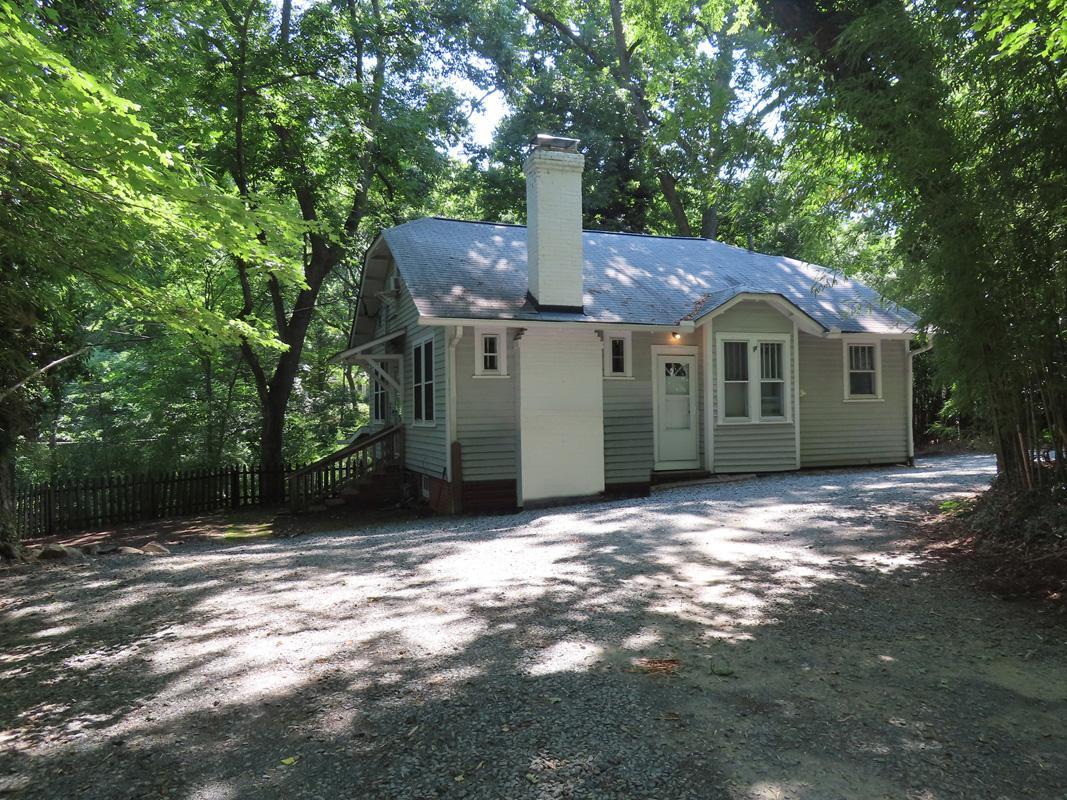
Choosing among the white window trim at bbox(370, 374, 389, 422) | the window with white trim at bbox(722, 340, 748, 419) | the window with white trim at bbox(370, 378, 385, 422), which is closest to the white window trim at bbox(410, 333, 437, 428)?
the white window trim at bbox(370, 374, 389, 422)

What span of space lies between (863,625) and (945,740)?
1565mm

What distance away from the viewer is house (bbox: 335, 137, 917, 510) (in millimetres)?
11102

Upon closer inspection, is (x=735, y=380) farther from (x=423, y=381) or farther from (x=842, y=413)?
(x=423, y=381)

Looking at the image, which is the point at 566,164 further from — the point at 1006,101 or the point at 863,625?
the point at 863,625

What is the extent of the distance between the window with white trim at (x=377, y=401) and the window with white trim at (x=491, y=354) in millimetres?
5916

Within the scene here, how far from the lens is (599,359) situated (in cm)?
1145

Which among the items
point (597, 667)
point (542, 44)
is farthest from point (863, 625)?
point (542, 44)

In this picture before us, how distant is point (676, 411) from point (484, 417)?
13.2 feet

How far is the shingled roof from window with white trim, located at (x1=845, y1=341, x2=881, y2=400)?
536 millimetres

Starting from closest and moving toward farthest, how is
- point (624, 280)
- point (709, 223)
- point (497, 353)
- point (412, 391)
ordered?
point (497, 353)
point (624, 280)
point (412, 391)
point (709, 223)

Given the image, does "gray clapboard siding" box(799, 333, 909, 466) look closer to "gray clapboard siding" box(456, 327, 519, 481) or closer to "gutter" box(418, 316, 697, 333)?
"gutter" box(418, 316, 697, 333)

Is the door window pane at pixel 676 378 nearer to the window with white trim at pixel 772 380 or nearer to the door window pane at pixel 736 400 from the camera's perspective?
the door window pane at pixel 736 400

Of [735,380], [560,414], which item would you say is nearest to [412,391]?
[560,414]

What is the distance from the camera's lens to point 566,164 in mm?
11477
